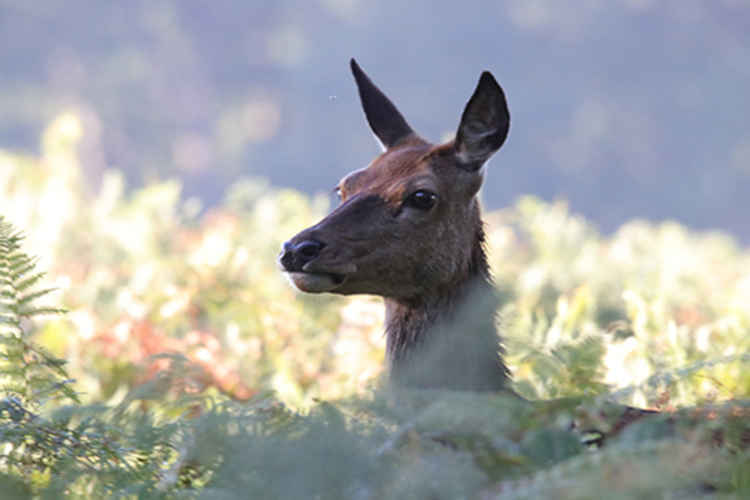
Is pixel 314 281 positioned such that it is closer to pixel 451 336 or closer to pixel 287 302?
pixel 451 336

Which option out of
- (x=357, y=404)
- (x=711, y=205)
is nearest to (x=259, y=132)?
(x=711, y=205)

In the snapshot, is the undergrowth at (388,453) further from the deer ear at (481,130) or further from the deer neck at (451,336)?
the deer ear at (481,130)

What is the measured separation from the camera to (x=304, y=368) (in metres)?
6.27

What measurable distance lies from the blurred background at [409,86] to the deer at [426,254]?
24.9 meters

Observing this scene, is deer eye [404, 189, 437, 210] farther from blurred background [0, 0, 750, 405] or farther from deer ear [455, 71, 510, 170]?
blurred background [0, 0, 750, 405]

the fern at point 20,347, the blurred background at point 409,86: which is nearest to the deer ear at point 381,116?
the fern at point 20,347

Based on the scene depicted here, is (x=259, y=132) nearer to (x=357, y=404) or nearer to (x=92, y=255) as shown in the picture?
(x=92, y=255)

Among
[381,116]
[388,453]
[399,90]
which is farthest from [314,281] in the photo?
[399,90]

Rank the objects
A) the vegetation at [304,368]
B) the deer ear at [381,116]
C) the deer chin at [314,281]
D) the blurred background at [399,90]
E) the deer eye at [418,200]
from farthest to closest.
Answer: the blurred background at [399,90], the deer ear at [381,116], the deer eye at [418,200], the deer chin at [314,281], the vegetation at [304,368]

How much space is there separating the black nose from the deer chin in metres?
0.04

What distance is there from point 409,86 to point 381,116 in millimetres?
27695

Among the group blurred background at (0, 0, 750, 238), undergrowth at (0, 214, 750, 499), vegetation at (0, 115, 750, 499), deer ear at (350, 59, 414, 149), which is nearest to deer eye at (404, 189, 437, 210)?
vegetation at (0, 115, 750, 499)

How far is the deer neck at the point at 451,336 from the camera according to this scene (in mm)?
3780

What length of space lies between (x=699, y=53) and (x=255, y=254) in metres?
30.9
